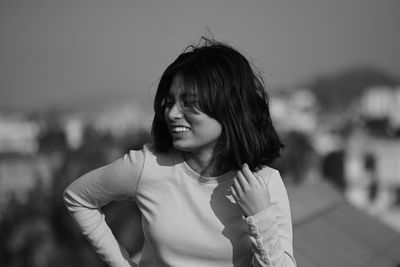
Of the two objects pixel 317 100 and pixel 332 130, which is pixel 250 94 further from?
pixel 317 100

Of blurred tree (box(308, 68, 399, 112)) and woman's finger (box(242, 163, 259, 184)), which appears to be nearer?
woman's finger (box(242, 163, 259, 184))

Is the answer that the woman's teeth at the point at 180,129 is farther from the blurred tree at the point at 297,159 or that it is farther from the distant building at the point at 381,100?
the distant building at the point at 381,100

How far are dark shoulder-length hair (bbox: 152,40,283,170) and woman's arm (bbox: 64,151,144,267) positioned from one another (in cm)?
13

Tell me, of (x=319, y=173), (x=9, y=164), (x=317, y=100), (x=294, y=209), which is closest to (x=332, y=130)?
(x=317, y=100)

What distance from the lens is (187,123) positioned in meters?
0.94

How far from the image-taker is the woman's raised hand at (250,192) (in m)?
0.89

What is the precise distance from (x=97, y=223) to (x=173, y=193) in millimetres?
184

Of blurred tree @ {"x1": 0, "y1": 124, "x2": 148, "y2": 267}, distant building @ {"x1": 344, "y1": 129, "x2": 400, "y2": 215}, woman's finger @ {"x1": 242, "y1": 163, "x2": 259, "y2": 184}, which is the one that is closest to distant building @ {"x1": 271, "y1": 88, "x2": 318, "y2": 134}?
distant building @ {"x1": 344, "y1": 129, "x2": 400, "y2": 215}

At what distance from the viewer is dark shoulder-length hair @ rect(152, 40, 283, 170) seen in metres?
0.92

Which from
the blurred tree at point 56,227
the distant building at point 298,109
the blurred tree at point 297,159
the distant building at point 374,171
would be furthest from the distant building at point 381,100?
the blurred tree at point 56,227

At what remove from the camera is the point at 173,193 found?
38.0 inches

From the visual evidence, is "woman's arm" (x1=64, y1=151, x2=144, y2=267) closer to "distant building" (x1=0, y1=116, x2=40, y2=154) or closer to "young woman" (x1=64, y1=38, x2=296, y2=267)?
"young woman" (x1=64, y1=38, x2=296, y2=267)

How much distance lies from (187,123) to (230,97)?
0.08m

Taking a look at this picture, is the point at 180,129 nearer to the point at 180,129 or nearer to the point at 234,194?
the point at 180,129
